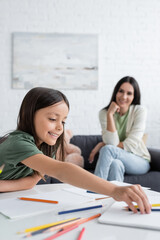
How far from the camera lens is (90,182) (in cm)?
90

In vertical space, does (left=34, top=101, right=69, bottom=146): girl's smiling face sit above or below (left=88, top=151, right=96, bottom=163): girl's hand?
above

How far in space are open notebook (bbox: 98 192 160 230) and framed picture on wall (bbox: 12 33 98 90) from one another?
10.2 ft

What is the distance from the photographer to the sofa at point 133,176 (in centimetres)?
271

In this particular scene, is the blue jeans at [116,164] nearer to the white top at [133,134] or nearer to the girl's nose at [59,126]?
the white top at [133,134]

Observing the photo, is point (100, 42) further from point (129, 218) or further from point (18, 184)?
point (129, 218)

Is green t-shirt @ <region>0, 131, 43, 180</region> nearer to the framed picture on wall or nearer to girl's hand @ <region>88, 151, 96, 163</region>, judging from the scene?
girl's hand @ <region>88, 151, 96, 163</region>

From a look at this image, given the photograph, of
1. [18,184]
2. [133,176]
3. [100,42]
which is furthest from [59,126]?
[100,42]

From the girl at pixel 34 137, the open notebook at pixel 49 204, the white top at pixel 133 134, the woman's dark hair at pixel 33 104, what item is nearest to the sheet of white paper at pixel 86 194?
the open notebook at pixel 49 204

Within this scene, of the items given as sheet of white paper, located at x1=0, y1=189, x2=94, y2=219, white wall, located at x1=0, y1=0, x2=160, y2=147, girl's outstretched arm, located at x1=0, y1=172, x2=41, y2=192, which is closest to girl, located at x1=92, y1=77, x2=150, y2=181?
white wall, located at x1=0, y1=0, x2=160, y2=147

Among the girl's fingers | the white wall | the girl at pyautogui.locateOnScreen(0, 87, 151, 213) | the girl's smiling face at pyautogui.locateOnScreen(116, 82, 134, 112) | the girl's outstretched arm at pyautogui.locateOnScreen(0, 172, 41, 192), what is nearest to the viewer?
the girl's fingers

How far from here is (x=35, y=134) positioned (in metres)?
1.26

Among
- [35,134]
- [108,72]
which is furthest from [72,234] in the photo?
[108,72]

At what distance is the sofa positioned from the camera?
2.71 meters

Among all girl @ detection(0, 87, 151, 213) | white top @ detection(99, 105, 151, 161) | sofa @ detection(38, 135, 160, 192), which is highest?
girl @ detection(0, 87, 151, 213)
